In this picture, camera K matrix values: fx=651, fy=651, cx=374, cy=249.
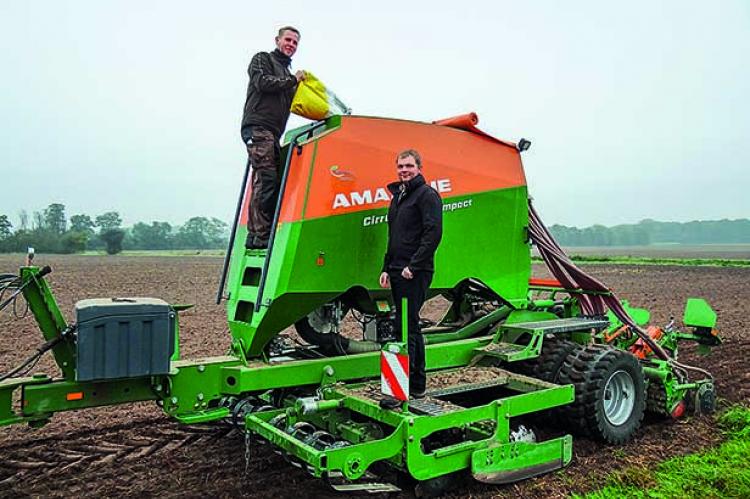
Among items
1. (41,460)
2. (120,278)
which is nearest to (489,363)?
(41,460)

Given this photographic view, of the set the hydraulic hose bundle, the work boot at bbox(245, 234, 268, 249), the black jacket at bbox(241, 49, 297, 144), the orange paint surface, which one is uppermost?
the black jacket at bbox(241, 49, 297, 144)

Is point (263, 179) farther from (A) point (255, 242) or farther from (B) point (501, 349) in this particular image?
(B) point (501, 349)

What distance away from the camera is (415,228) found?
5227mm

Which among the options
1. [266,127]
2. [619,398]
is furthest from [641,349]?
[266,127]

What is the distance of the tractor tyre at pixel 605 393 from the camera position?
6066mm

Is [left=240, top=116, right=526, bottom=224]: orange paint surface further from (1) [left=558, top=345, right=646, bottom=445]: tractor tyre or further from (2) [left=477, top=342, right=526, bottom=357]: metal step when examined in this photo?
(1) [left=558, top=345, right=646, bottom=445]: tractor tyre

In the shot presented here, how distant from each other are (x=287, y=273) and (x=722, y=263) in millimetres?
42953

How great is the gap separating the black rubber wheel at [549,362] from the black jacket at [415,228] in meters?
1.93

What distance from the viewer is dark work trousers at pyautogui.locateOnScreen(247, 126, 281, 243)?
5695 millimetres

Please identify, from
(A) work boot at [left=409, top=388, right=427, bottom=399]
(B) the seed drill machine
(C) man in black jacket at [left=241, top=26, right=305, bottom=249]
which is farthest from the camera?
(C) man in black jacket at [left=241, top=26, right=305, bottom=249]

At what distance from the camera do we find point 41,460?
19.1ft

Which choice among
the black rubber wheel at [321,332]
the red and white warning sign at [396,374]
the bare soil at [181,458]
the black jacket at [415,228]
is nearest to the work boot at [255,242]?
the black rubber wheel at [321,332]

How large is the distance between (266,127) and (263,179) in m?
0.46

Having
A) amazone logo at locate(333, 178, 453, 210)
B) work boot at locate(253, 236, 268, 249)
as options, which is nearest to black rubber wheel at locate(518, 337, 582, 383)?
amazone logo at locate(333, 178, 453, 210)
